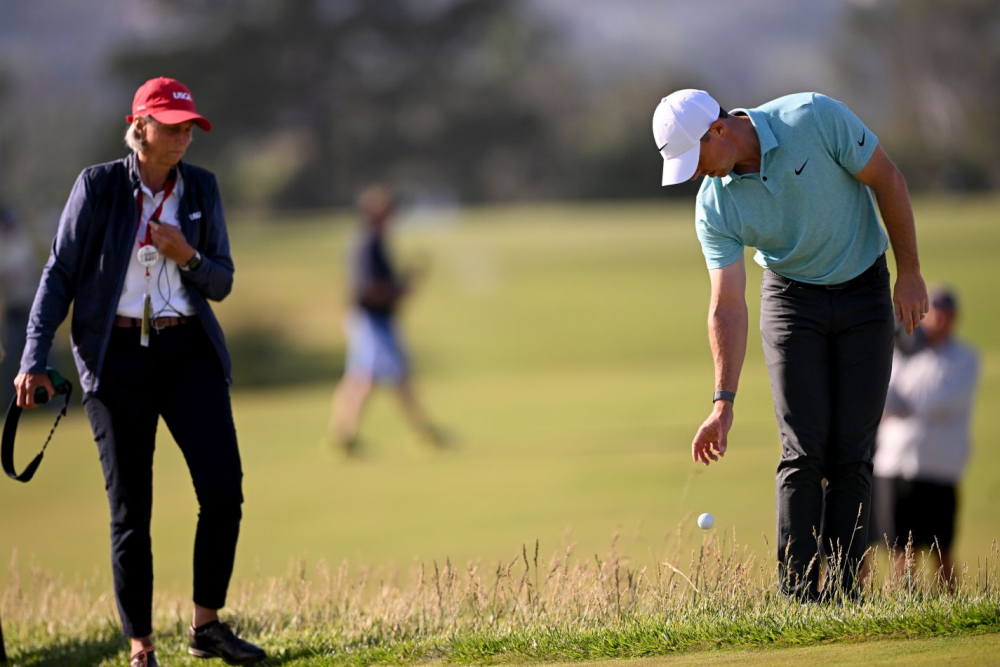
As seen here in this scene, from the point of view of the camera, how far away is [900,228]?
4938 mm

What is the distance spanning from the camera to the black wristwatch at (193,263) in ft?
16.3

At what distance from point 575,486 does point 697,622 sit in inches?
270

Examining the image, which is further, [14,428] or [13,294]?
[13,294]

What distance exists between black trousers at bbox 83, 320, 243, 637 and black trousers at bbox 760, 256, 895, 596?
2083 mm

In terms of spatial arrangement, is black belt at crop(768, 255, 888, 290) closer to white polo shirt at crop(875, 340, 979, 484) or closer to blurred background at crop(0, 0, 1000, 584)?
blurred background at crop(0, 0, 1000, 584)

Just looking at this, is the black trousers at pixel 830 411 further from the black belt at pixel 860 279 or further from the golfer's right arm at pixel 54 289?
the golfer's right arm at pixel 54 289

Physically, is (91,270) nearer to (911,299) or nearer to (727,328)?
(727,328)

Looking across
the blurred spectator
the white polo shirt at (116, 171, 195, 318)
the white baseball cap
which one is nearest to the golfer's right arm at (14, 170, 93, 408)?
the white polo shirt at (116, 171, 195, 318)

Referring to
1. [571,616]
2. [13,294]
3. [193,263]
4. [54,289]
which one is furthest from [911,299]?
[13,294]

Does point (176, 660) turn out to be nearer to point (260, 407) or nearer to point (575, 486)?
point (575, 486)

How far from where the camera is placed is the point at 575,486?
38.3ft

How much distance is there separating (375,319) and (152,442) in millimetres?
8908

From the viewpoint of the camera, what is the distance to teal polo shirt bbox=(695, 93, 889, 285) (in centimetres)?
485

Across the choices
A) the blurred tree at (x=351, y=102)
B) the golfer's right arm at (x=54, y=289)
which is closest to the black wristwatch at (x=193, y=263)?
the golfer's right arm at (x=54, y=289)
